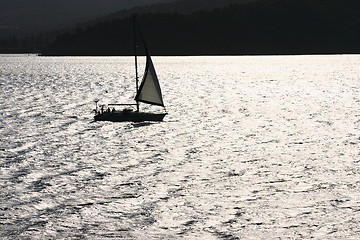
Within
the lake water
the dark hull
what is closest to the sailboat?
the dark hull

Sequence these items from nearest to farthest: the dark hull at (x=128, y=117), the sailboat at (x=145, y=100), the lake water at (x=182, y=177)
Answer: the lake water at (x=182, y=177) → the dark hull at (x=128, y=117) → the sailboat at (x=145, y=100)

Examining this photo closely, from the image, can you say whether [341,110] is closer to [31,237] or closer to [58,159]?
[58,159]

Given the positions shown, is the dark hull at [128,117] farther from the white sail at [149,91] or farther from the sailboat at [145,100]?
the white sail at [149,91]

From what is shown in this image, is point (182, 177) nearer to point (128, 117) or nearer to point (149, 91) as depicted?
point (128, 117)

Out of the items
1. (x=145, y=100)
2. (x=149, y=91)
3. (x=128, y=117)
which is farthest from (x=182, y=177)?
(x=149, y=91)

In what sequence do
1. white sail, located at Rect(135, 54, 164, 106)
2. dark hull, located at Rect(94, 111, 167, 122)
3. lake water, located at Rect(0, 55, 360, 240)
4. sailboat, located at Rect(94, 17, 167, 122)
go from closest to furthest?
lake water, located at Rect(0, 55, 360, 240), dark hull, located at Rect(94, 111, 167, 122), sailboat, located at Rect(94, 17, 167, 122), white sail, located at Rect(135, 54, 164, 106)

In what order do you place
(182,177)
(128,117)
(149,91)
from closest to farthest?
(182,177) < (128,117) < (149,91)

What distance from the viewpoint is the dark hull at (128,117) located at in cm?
8088

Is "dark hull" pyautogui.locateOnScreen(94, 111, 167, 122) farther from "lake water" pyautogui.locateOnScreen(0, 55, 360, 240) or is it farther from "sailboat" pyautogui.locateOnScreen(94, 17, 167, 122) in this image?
"lake water" pyautogui.locateOnScreen(0, 55, 360, 240)

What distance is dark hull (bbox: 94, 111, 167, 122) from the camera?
8088cm

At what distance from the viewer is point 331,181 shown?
1865 inches

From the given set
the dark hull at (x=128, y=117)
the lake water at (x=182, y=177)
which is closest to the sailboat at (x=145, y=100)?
the dark hull at (x=128, y=117)

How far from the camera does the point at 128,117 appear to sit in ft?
266

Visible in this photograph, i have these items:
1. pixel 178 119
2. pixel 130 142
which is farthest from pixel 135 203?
pixel 178 119
